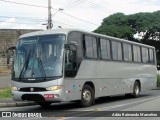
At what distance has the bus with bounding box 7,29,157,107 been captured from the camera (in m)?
16.1

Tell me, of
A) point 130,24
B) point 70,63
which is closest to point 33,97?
point 70,63

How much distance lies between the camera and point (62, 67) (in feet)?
53.1

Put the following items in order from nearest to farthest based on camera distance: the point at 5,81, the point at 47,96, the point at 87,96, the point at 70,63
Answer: the point at 47,96 < the point at 70,63 < the point at 87,96 < the point at 5,81

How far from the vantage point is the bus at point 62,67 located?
16109mm

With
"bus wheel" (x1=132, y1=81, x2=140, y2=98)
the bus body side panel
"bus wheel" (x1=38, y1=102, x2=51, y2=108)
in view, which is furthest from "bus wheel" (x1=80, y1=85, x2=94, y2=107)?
"bus wheel" (x1=132, y1=81, x2=140, y2=98)

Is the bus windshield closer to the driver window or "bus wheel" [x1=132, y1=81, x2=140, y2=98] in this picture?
the driver window

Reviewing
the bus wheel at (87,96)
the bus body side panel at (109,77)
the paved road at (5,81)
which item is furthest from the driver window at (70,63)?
the paved road at (5,81)

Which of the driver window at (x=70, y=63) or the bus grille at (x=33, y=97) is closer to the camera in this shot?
the bus grille at (x=33, y=97)

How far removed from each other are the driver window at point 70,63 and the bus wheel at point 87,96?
4.28 feet

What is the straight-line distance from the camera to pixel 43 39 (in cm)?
1692

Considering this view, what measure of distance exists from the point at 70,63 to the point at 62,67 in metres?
0.65

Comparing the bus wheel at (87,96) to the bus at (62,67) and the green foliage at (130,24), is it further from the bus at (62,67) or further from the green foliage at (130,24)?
the green foliage at (130,24)

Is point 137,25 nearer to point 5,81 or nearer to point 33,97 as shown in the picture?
point 5,81

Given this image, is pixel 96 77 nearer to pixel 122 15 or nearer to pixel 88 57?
pixel 88 57
